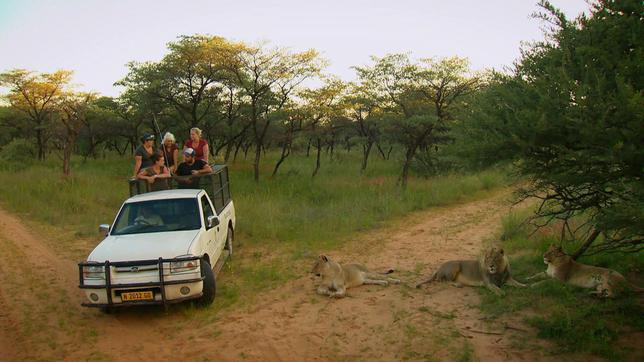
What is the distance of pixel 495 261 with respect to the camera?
6.85m

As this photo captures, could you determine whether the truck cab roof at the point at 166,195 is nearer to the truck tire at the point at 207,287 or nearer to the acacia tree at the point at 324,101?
the truck tire at the point at 207,287

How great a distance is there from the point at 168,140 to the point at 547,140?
6.99 meters

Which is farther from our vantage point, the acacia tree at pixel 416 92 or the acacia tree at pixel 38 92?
the acacia tree at pixel 38 92

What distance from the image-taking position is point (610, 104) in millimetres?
4055

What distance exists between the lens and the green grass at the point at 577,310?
5133mm

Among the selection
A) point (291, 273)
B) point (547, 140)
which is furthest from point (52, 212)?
point (547, 140)

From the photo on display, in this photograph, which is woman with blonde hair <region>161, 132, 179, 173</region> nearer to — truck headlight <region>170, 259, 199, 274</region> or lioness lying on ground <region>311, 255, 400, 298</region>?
truck headlight <region>170, 259, 199, 274</region>

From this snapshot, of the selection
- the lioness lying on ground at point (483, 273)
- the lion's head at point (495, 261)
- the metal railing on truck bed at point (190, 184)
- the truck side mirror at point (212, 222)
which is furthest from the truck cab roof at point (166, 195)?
the lion's head at point (495, 261)

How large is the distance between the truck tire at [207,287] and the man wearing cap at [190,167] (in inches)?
98.5

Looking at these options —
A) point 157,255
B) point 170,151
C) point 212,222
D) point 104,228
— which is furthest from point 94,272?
point 170,151

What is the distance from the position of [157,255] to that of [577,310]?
5027 mm

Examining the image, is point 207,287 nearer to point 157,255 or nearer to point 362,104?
point 157,255

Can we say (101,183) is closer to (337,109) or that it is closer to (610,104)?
(337,109)

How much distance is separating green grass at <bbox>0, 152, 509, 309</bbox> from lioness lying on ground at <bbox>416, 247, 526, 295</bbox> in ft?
3.90
